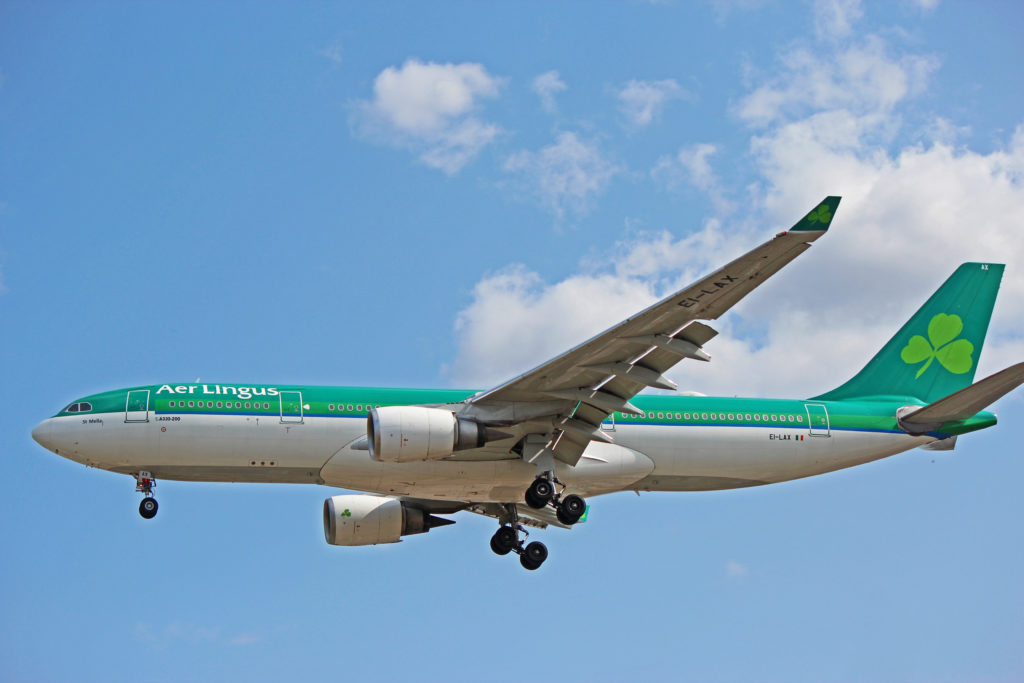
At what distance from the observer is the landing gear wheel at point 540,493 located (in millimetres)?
29844

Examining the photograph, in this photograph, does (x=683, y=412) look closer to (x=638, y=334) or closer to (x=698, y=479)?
(x=698, y=479)

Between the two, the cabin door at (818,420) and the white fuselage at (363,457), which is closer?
the white fuselage at (363,457)

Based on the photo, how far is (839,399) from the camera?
117ft

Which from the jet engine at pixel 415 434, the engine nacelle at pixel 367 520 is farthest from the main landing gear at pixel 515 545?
the jet engine at pixel 415 434

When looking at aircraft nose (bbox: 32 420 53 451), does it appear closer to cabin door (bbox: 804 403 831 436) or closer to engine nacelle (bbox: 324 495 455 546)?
engine nacelle (bbox: 324 495 455 546)

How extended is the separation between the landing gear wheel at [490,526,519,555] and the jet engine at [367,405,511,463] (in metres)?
6.74

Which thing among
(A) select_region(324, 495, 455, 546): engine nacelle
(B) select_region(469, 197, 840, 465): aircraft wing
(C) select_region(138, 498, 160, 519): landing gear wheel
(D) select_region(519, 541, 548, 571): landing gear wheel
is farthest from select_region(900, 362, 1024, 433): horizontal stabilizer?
(C) select_region(138, 498, 160, 519): landing gear wheel

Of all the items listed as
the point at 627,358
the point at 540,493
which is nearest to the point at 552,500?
the point at 540,493

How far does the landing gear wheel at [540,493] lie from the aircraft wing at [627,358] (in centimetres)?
74

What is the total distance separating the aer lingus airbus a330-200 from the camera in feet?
89.4

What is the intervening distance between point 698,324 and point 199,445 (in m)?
12.8

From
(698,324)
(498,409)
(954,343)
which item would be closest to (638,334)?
(698,324)

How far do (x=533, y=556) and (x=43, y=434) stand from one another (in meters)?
13.4

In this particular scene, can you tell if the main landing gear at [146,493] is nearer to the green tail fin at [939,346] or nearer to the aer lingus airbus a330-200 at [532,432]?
the aer lingus airbus a330-200 at [532,432]
